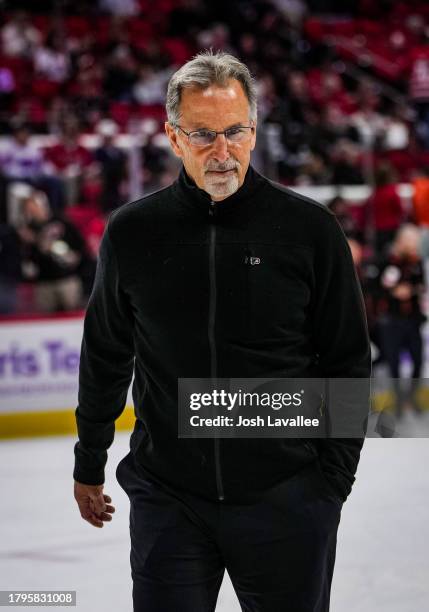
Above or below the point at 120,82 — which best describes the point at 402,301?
below

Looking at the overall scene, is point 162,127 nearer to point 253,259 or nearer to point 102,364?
point 102,364

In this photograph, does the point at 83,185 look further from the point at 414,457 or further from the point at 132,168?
the point at 414,457

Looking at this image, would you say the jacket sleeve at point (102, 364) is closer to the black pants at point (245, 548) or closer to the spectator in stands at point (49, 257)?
the black pants at point (245, 548)

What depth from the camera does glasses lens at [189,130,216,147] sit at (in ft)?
6.53

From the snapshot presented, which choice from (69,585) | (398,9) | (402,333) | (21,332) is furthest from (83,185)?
(398,9)

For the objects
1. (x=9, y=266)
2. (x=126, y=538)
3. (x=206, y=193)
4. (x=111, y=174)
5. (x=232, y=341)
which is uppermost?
(x=206, y=193)

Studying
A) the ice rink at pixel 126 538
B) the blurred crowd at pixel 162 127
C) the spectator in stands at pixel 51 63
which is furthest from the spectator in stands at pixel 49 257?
the spectator in stands at pixel 51 63

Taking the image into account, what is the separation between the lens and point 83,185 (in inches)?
317

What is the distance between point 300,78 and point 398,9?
498cm

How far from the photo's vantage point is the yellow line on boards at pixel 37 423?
7156 mm

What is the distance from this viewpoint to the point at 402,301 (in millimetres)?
7352

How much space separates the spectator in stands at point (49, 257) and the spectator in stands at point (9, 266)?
7 cm

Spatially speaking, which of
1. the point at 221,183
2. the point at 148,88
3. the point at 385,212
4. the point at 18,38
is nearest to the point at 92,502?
the point at 221,183

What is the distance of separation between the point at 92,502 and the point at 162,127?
20.8ft
